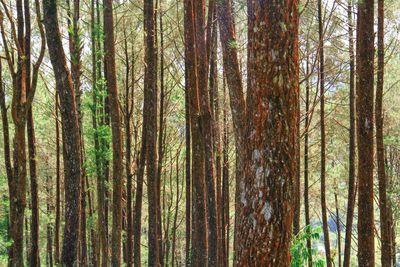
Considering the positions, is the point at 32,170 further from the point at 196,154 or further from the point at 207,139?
the point at 207,139

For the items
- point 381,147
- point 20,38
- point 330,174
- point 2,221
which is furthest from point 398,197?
point 2,221

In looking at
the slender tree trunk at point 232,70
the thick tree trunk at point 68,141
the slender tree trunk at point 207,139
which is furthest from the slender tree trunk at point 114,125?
the slender tree trunk at point 232,70

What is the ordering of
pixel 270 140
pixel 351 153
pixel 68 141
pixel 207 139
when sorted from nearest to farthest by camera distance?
pixel 270 140
pixel 68 141
pixel 207 139
pixel 351 153

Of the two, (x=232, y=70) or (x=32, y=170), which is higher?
(x=232, y=70)

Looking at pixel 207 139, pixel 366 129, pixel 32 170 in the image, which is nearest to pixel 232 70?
pixel 207 139

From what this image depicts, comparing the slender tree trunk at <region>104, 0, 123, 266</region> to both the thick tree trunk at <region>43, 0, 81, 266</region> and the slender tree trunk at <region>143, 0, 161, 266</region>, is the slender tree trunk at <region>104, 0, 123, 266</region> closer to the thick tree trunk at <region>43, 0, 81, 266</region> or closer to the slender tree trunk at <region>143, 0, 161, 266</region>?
the slender tree trunk at <region>143, 0, 161, 266</region>

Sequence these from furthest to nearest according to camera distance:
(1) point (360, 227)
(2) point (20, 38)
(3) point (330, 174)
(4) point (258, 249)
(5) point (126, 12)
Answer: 1. (3) point (330, 174)
2. (5) point (126, 12)
3. (2) point (20, 38)
4. (1) point (360, 227)
5. (4) point (258, 249)

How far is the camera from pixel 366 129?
7.00 meters

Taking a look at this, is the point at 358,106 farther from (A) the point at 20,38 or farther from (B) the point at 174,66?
(B) the point at 174,66

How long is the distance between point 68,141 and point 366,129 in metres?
4.85

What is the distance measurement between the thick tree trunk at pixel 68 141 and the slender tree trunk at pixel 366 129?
462 cm

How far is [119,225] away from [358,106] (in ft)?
17.5

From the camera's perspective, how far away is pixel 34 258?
9.98 meters

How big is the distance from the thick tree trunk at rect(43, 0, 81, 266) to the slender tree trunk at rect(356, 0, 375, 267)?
4.62 metres
